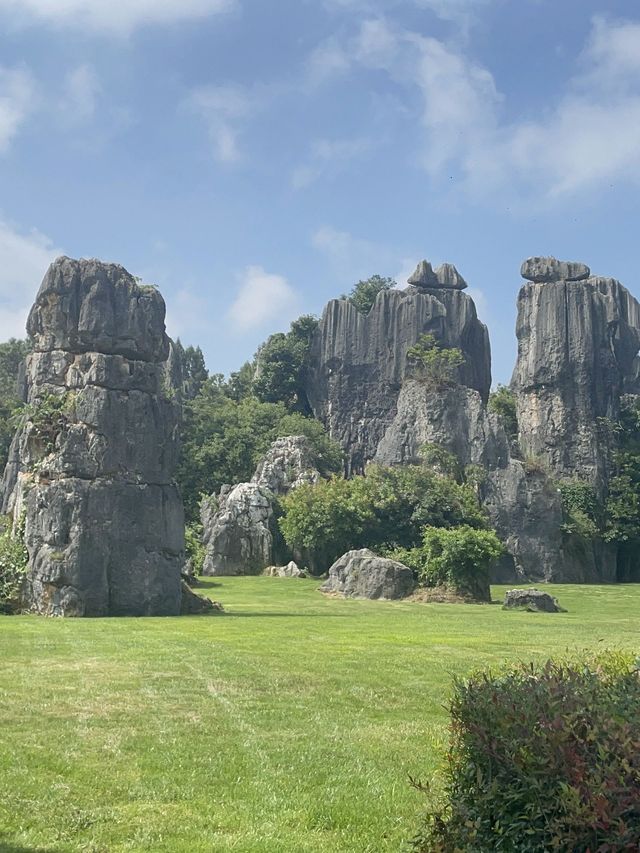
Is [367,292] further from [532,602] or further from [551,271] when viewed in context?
[532,602]

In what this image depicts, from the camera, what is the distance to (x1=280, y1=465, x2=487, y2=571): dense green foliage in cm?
4347

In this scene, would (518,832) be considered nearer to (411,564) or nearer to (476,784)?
(476,784)

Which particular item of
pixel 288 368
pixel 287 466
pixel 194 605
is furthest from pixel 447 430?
pixel 194 605

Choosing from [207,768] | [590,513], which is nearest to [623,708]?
[207,768]

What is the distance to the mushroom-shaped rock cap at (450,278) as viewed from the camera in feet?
222

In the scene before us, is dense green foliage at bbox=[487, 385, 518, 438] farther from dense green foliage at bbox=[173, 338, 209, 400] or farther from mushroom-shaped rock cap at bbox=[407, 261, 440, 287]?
dense green foliage at bbox=[173, 338, 209, 400]

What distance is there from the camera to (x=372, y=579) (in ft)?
108

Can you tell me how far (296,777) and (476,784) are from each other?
2781 mm

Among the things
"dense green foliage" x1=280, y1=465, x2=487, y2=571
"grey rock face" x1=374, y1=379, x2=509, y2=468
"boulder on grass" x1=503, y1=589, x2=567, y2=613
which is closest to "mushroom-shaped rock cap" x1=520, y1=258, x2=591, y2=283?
"grey rock face" x1=374, y1=379, x2=509, y2=468

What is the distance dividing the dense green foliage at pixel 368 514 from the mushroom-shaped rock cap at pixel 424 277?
24.9m

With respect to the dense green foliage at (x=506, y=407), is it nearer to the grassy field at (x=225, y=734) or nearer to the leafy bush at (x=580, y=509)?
the leafy bush at (x=580, y=509)

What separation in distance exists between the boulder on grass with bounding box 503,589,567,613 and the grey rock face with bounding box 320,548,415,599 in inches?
192

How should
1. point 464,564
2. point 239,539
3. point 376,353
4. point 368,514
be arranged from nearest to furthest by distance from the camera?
point 464,564 → point 368,514 → point 239,539 → point 376,353

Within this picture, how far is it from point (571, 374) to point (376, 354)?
12.8 meters
